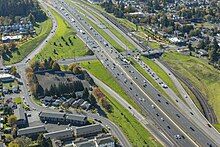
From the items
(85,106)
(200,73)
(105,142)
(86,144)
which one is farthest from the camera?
(200,73)

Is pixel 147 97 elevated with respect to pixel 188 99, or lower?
elevated

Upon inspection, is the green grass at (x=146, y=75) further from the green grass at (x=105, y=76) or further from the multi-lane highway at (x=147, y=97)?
the green grass at (x=105, y=76)

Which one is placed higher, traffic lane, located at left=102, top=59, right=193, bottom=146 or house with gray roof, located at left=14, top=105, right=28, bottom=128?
house with gray roof, located at left=14, top=105, right=28, bottom=128

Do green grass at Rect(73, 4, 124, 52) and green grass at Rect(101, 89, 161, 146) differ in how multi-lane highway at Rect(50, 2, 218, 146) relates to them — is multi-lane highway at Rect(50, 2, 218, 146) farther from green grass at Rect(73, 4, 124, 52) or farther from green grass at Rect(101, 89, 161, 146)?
green grass at Rect(101, 89, 161, 146)

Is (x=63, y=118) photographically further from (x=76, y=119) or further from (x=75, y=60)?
(x=75, y=60)

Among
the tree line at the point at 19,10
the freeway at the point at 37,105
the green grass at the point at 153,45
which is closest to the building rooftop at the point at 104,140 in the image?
the freeway at the point at 37,105

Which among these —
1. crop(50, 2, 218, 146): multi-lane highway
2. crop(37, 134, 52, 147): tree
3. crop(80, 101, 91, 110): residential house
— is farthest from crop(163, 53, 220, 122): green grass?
crop(37, 134, 52, 147): tree

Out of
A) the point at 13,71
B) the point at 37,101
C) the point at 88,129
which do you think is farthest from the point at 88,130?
the point at 13,71
